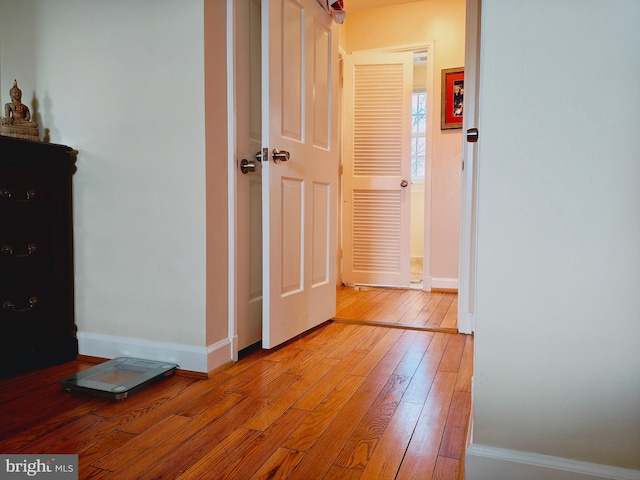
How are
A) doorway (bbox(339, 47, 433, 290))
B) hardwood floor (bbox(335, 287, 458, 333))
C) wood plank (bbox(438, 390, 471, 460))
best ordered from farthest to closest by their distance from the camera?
doorway (bbox(339, 47, 433, 290))
hardwood floor (bbox(335, 287, 458, 333))
wood plank (bbox(438, 390, 471, 460))

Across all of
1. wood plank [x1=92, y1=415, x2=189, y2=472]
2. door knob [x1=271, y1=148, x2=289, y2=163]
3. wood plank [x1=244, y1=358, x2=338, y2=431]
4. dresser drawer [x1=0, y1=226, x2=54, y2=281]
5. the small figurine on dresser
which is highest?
the small figurine on dresser

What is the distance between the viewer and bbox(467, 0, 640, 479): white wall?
3.00 ft

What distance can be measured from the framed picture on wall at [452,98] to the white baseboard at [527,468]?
316 centimetres

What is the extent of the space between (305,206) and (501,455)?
1537 mm

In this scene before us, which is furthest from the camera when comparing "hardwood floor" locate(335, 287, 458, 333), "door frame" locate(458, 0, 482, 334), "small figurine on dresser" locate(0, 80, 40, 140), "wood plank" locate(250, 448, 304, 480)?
"hardwood floor" locate(335, 287, 458, 333)

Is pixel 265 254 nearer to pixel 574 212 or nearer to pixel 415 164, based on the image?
pixel 574 212

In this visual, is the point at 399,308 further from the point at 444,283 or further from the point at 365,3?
the point at 365,3

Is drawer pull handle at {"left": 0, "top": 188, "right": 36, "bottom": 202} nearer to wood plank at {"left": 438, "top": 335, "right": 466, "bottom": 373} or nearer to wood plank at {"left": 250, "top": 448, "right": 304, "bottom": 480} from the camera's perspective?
wood plank at {"left": 250, "top": 448, "right": 304, "bottom": 480}

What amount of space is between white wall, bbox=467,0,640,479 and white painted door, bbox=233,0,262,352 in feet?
3.97

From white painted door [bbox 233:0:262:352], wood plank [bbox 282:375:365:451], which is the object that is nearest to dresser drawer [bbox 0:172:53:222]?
white painted door [bbox 233:0:262:352]

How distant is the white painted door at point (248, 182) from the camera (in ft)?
6.39

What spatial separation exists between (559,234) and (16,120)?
214 cm

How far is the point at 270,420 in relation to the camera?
4.51ft

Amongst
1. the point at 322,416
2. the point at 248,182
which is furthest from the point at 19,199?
the point at 322,416
